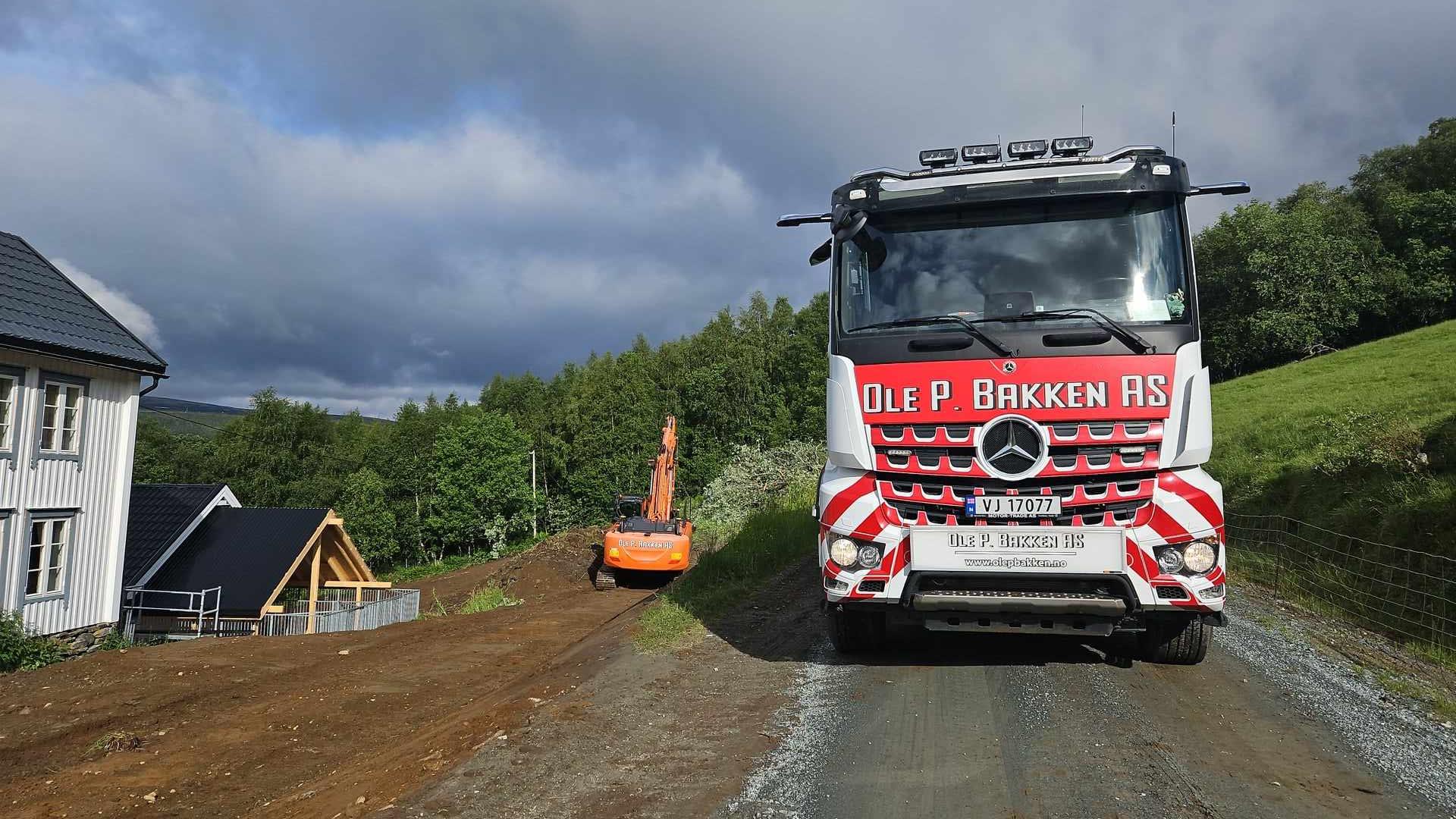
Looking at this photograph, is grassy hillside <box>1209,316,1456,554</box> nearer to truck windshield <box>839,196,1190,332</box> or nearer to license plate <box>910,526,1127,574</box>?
truck windshield <box>839,196,1190,332</box>

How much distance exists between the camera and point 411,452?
244 feet

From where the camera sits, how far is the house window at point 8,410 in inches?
594

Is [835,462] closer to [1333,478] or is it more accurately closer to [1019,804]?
[1019,804]

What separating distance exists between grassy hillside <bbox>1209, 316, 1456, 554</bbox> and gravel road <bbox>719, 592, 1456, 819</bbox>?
5713mm

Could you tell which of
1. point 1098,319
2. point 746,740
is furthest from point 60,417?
point 1098,319

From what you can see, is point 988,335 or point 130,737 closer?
point 988,335

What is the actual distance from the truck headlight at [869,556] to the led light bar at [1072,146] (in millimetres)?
3269

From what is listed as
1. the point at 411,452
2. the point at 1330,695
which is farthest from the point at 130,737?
the point at 411,452

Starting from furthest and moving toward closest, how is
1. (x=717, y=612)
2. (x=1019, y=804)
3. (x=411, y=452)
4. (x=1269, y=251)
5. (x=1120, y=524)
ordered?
(x=411, y=452), (x=1269, y=251), (x=717, y=612), (x=1120, y=524), (x=1019, y=804)

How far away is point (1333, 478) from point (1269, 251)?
43889 mm

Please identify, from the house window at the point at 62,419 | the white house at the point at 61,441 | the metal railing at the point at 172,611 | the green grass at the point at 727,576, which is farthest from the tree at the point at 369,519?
the green grass at the point at 727,576

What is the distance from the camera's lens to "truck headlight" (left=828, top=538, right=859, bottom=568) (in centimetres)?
581

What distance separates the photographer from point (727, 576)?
12.3 metres

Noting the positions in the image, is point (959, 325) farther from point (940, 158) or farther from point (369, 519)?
point (369, 519)
